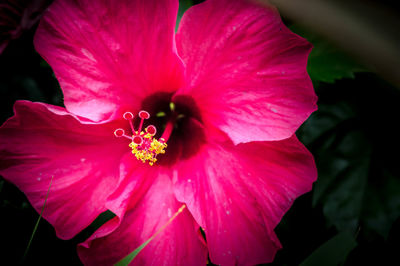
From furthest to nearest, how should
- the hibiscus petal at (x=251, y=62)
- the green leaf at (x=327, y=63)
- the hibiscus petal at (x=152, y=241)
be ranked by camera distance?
the green leaf at (x=327, y=63) < the hibiscus petal at (x=152, y=241) < the hibiscus petal at (x=251, y=62)

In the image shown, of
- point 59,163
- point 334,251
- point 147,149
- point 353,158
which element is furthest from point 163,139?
point 353,158

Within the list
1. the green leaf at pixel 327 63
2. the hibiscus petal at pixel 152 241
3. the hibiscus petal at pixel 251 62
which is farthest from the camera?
the green leaf at pixel 327 63

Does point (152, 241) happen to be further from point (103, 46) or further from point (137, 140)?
point (103, 46)

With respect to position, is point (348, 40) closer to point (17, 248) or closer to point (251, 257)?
point (251, 257)

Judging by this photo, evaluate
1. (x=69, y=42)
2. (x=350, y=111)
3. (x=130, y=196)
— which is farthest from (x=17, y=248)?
(x=350, y=111)

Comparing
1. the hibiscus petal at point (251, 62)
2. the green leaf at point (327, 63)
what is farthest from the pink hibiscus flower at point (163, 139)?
the green leaf at point (327, 63)

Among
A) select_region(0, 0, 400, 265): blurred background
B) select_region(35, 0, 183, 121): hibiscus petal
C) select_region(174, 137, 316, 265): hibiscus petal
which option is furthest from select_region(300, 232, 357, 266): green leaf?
select_region(35, 0, 183, 121): hibiscus petal

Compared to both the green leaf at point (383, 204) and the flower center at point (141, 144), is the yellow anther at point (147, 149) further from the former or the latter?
the green leaf at point (383, 204)
